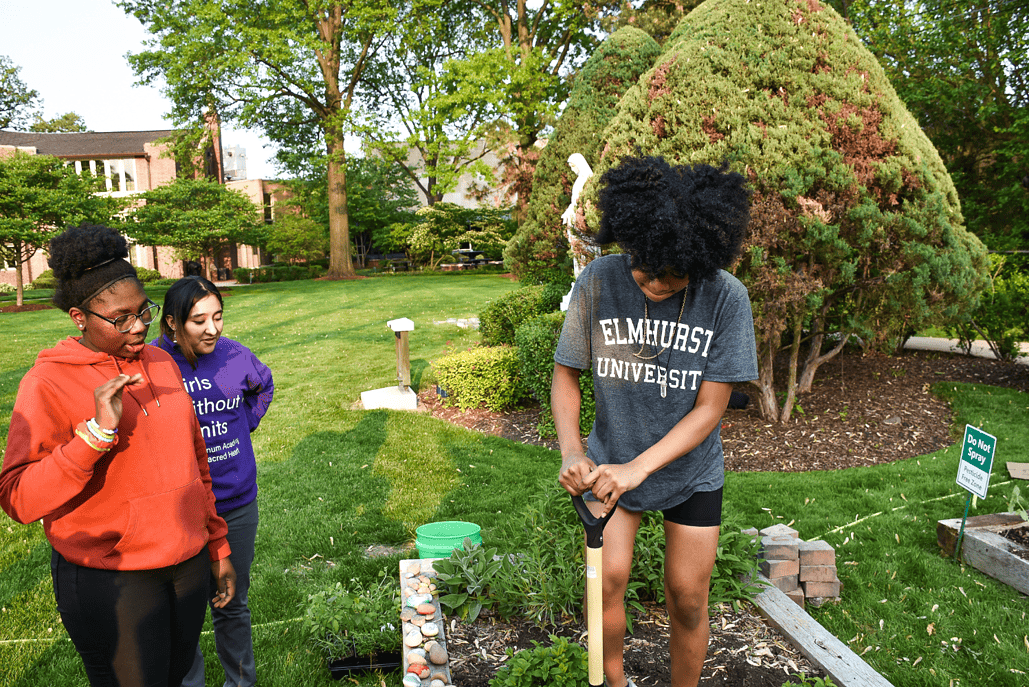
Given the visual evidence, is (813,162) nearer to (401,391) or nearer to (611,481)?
(611,481)

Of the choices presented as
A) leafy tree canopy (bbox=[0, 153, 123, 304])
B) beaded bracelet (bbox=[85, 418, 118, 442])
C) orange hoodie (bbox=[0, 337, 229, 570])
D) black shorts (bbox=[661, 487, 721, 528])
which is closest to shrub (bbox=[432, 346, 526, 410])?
black shorts (bbox=[661, 487, 721, 528])

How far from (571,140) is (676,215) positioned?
858 centimetres

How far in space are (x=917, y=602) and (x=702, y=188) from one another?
295 centimetres

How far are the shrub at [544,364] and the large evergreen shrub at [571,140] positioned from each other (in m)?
2.99

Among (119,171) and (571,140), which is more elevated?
(119,171)

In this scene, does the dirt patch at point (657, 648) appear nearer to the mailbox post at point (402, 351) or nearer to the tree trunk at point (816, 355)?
the tree trunk at point (816, 355)

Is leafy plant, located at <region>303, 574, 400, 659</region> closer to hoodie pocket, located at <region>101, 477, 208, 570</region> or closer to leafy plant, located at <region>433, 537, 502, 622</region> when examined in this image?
leafy plant, located at <region>433, 537, 502, 622</region>

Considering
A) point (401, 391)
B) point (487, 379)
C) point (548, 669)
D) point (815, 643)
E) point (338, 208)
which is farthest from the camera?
point (338, 208)

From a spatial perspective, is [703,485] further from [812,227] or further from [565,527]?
[812,227]

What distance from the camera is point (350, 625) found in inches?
124

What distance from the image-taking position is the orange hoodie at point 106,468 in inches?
66.6

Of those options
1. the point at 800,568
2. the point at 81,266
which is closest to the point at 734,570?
the point at 800,568

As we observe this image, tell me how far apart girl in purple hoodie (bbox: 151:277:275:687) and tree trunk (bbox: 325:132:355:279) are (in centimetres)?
2604

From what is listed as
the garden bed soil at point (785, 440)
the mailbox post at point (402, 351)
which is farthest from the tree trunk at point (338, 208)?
the garden bed soil at point (785, 440)
